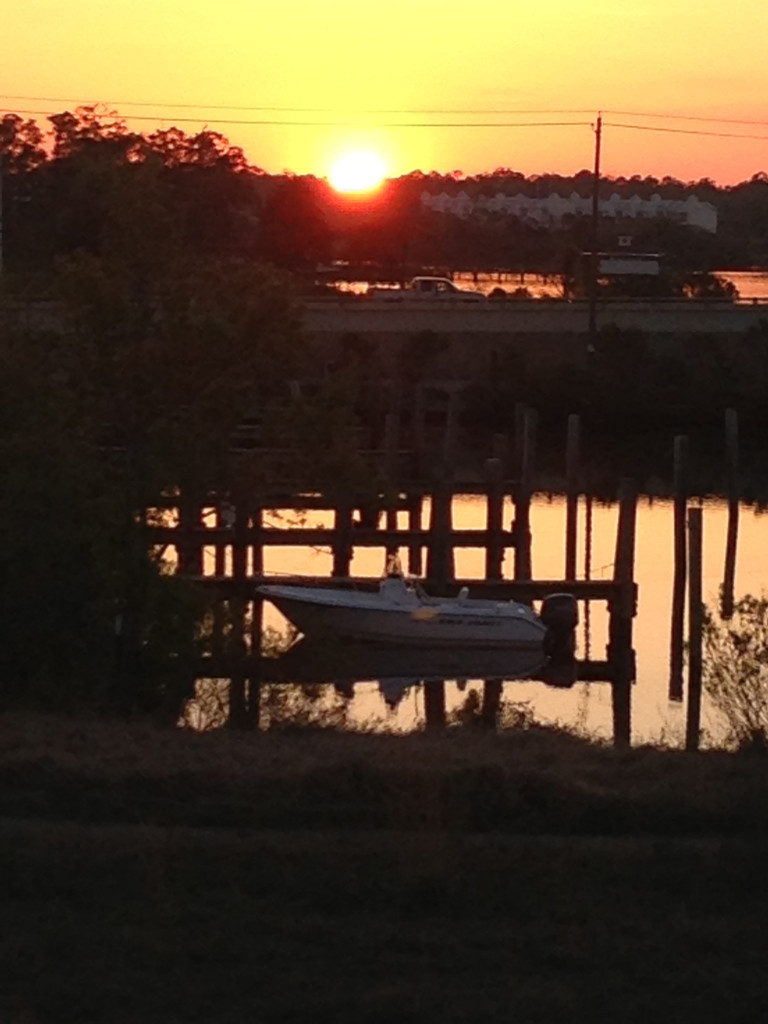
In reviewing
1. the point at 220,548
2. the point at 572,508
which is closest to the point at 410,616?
the point at 220,548

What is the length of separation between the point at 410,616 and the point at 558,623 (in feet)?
6.24

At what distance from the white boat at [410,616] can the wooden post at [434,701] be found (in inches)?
58.9

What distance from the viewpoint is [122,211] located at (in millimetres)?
16500

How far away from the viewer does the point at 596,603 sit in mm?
31250

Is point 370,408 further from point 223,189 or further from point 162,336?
point 223,189

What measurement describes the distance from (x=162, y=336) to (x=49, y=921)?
10054 mm

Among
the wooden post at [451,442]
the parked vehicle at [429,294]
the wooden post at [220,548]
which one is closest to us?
the wooden post at [220,548]

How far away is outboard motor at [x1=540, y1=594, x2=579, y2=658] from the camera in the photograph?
78.4ft

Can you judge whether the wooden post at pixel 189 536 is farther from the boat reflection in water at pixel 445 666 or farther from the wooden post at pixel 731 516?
the wooden post at pixel 731 516

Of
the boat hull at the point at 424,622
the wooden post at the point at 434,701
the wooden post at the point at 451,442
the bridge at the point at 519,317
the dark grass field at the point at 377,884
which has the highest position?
the bridge at the point at 519,317

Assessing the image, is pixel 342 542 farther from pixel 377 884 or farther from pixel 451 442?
pixel 377 884

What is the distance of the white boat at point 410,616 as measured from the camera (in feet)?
78.1

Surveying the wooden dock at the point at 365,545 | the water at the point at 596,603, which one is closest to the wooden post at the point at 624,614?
the wooden dock at the point at 365,545

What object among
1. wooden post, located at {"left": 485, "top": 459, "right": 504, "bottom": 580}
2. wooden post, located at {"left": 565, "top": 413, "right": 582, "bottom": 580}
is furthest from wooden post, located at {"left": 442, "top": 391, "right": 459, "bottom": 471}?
wooden post, located at {"left": 565, "top": 413, "right": 582, "bottom": 580}
